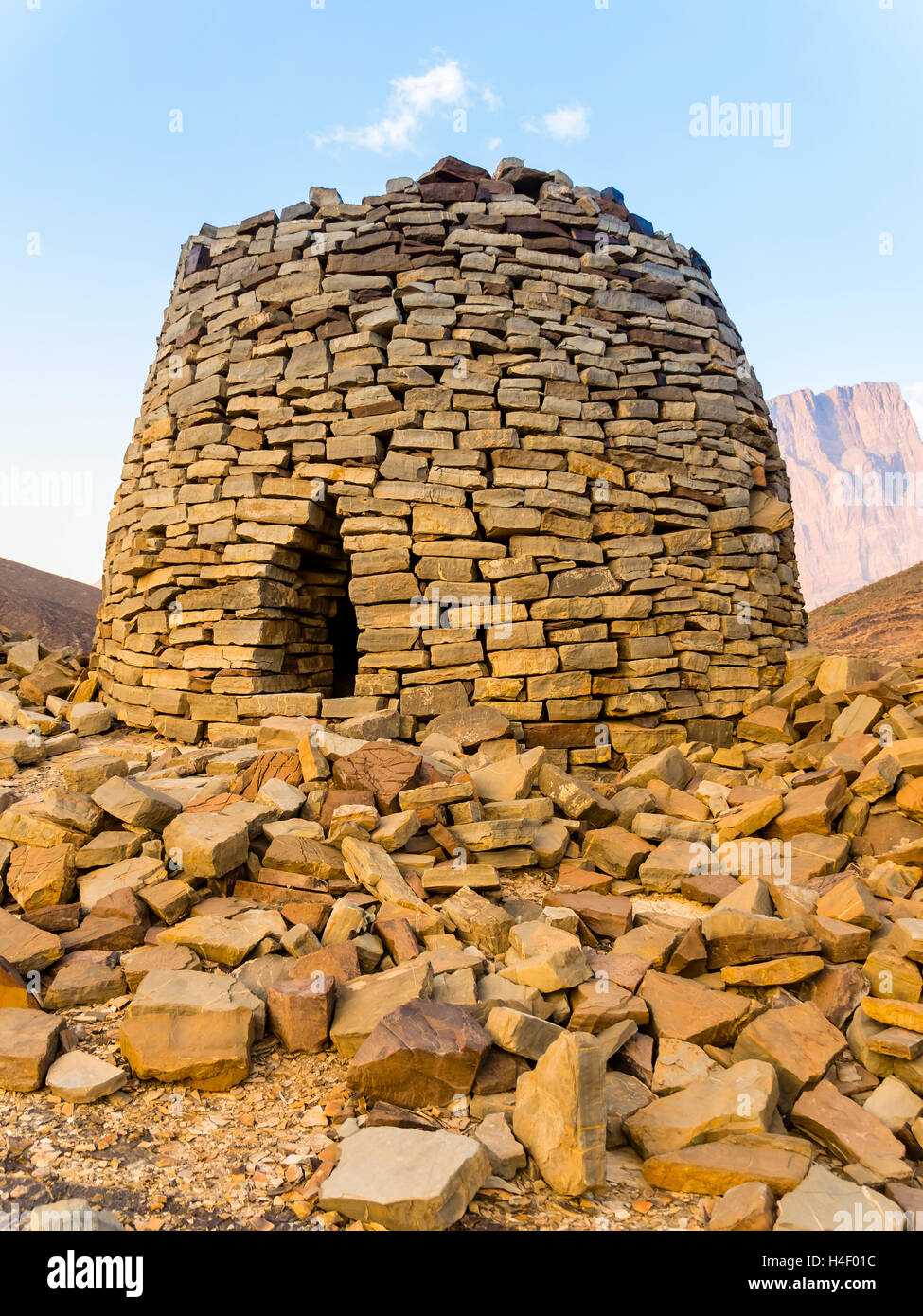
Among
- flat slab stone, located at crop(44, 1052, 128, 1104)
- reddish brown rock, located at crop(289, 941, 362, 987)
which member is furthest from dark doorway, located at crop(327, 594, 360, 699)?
flat slab stone, located at crop(44, 1052, 128, 1104)

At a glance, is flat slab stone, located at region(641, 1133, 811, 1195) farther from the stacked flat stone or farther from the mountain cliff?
the mountain cliff

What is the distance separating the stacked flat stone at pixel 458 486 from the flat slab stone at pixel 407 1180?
3328 millimetres

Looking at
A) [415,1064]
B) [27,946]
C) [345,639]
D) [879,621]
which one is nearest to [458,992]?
[415,1064]

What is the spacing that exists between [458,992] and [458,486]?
373cm

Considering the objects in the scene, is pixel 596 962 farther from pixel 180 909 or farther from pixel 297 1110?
pixel 180 909

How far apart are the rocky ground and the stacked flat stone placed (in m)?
1.03

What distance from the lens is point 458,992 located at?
2.78 metres

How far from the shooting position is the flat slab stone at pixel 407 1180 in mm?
1870

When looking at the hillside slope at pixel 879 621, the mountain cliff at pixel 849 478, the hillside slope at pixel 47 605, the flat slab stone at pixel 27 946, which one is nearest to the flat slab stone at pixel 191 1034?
the flat slab stone at pixel 27 946

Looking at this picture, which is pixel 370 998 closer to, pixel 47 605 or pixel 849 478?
pixel 47 605

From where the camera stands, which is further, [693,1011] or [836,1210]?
[693,1011]

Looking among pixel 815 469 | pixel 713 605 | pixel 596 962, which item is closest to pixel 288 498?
pixel 713 605

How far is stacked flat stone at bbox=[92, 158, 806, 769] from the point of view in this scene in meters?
5.55

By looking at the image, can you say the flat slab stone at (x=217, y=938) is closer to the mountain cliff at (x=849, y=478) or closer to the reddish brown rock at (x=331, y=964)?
the reddish brown rock at (x=331, y=964)
